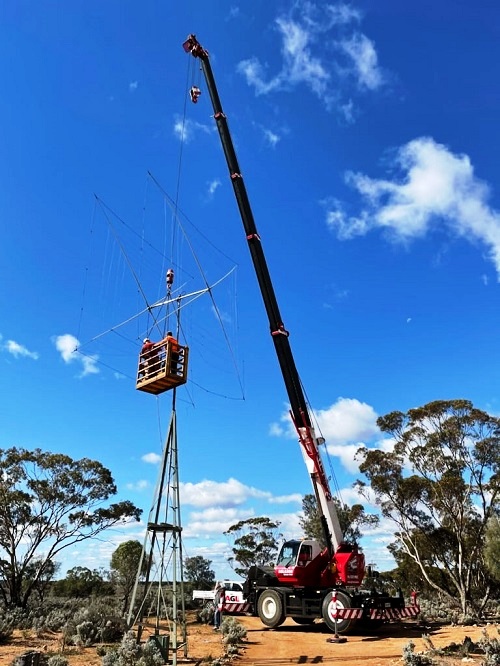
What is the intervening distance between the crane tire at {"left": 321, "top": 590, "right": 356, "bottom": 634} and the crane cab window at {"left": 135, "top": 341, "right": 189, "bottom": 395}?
9607 millimetres

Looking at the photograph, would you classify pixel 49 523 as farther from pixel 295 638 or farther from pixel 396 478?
pixel 396 478

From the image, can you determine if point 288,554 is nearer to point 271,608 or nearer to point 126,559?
point 271,608

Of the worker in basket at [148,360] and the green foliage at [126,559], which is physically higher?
the worker in basket at [148,360]

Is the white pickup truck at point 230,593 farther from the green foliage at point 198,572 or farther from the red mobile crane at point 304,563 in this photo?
the green foliage at point 198,572

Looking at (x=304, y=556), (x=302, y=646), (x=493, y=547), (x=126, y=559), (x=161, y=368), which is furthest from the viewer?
(x=126, y=559)

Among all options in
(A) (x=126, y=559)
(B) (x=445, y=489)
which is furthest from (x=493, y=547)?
(A) (x=126, y=559)

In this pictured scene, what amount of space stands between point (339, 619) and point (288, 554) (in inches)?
129

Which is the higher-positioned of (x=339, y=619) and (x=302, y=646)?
(x=339, y=619)

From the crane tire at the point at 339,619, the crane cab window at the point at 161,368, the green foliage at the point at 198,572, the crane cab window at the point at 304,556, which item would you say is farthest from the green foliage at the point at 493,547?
the green foliage at the point at 198,572

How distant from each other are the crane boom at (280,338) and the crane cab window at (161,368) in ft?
24.0

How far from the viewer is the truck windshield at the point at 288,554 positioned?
19.1 m

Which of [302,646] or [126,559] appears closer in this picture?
[302,646]

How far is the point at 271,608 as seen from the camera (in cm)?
1917

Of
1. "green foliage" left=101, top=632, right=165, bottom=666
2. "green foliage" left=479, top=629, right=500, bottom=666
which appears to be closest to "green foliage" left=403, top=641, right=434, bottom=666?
"green foliage" left=479, top=629, right=500, bottom=666
